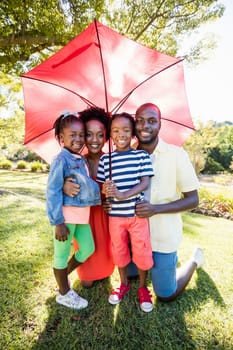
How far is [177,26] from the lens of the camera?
21.1 feet

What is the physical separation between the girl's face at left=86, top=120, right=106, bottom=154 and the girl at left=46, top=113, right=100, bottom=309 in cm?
13

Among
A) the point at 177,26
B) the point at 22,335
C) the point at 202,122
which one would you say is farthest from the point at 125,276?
the point at 202,122

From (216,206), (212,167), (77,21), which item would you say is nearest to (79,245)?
(77,21)

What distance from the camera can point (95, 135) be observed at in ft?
8.20

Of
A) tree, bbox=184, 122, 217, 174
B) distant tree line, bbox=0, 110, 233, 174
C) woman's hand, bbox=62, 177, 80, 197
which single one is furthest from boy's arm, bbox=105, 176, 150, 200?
tree, bbox=184, 122, 217, 174

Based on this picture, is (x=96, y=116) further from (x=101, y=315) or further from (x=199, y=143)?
(x=199, y=143)

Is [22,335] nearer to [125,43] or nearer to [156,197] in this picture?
[156,197]

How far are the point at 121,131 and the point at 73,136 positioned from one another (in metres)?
0.48

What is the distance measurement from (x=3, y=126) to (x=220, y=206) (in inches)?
463

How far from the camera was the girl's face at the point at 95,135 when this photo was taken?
2.48 metres

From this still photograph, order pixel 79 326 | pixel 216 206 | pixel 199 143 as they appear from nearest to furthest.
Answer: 1. pixel 79 326
2. pixel 216 206
3. pixel 199 143

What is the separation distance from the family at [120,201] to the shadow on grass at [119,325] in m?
0.10

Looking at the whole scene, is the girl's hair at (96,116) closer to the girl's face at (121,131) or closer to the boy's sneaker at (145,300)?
the girl's face at (121,131)

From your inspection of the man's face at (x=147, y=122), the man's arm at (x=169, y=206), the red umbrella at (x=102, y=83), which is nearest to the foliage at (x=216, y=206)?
the red umbrella at (x=102, y=83)
